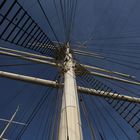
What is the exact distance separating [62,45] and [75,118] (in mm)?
8737

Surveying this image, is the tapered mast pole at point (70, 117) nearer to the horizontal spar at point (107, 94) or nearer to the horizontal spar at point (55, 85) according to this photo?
the horizontal spar at point (55, 85)

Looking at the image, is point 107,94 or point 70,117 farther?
point 107,94

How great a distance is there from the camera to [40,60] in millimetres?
16453

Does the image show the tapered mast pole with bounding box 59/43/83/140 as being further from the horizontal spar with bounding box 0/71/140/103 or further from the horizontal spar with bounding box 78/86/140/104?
the horizontal spar with bounding box 78/86/140/104

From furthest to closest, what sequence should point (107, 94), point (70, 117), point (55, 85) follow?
point (107, 94) → point (55, 85) → point (70, 117)

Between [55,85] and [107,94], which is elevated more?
[107,94]

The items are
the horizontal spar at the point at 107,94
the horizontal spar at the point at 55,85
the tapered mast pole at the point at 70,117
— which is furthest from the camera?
the horizontal spar at the point at 107,94

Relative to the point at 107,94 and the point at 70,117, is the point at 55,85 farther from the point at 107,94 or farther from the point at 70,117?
the point at 70,117

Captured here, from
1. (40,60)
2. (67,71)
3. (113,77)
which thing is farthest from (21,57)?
(113,77)

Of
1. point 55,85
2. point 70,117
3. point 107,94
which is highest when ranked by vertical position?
point 107,94

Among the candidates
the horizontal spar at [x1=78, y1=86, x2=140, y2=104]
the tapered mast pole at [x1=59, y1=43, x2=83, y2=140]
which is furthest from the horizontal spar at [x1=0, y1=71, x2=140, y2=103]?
the tapered mast pole at [x1=59, y1=43, x2=83, y2=140]

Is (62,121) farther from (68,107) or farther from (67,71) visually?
(67,71)

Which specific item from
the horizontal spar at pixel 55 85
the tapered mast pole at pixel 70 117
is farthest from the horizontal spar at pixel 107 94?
the tapered mast pole at pixel 70 117

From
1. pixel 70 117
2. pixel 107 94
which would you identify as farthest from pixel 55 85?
pixel 70 117
